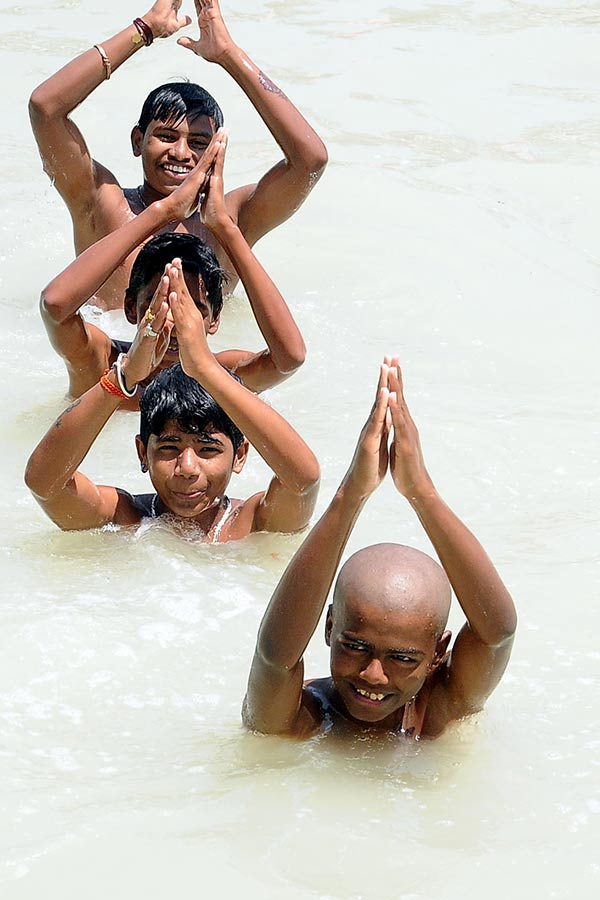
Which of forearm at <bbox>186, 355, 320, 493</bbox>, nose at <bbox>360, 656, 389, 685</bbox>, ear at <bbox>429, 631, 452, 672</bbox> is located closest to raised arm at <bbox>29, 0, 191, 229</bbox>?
forearm at <bbox>186, 355, 320, 493</bbox>

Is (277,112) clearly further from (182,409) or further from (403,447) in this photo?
(403,447)

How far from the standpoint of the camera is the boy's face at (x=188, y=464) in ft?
13.9

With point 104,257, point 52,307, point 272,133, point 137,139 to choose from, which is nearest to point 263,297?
point 104,257

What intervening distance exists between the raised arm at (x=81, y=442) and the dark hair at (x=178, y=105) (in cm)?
172

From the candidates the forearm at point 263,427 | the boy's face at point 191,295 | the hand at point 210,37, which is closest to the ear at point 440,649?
the forearm at point 263,427

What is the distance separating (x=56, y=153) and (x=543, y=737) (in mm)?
2936

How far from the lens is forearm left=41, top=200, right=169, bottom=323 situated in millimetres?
4809

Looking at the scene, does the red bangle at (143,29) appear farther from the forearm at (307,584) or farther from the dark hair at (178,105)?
Result: the forearm at (307,584)

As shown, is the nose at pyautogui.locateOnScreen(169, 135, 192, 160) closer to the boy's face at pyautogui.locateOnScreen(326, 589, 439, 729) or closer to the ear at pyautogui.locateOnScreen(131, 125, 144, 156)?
the ear at pyautogui.locateOnScreen(131, 125, 144, 156)

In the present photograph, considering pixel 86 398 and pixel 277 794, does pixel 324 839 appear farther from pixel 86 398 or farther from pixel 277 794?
pixel 86 398

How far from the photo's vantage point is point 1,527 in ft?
15.1

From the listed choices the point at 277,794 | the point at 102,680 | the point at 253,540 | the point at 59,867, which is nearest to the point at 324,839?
the point at 277,794

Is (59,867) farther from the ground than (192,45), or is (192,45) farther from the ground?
(192,45)

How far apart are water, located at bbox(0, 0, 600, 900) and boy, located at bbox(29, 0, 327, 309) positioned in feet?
1.83
